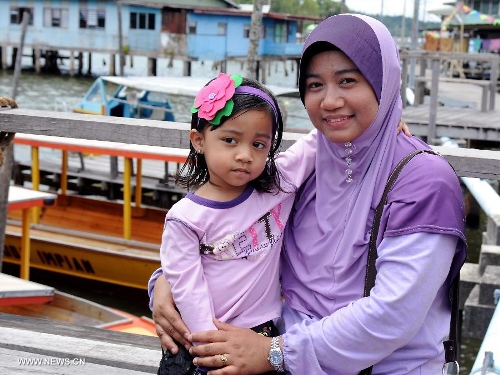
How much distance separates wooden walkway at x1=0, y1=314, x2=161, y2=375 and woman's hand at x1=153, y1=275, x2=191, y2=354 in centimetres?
68

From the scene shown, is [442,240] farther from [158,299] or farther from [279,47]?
[279,47]

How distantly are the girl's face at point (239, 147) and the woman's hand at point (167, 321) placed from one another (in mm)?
315

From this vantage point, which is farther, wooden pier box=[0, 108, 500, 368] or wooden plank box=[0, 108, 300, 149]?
wooden plank box=[0, 108, 300, 149]

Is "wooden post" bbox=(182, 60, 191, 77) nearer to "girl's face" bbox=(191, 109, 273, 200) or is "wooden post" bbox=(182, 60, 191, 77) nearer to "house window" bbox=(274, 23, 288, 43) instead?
"house window" bbox=(274, 23, 288, 43)

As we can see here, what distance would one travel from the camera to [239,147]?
198cm

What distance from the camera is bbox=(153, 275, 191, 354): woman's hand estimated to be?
6.47 ft

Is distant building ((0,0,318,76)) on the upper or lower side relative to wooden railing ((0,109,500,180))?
lower

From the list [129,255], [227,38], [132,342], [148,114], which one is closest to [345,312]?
[132,342]

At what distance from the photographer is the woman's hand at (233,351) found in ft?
6.10

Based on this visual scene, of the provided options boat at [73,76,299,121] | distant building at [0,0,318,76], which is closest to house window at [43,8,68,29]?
distant building at [0,0,318,76]

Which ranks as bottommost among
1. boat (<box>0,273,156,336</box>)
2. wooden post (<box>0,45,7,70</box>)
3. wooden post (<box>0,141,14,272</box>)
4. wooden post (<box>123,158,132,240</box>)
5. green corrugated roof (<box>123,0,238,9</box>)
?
wooden post (<box>0,45,7,70</box>)

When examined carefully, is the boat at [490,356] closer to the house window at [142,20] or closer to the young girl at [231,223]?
the young girl at [231,223]

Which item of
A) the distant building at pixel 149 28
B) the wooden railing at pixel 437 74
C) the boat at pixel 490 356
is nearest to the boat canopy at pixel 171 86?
the wooden railing at pixel 437 74

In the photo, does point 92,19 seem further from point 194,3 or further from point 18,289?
point 18,289
